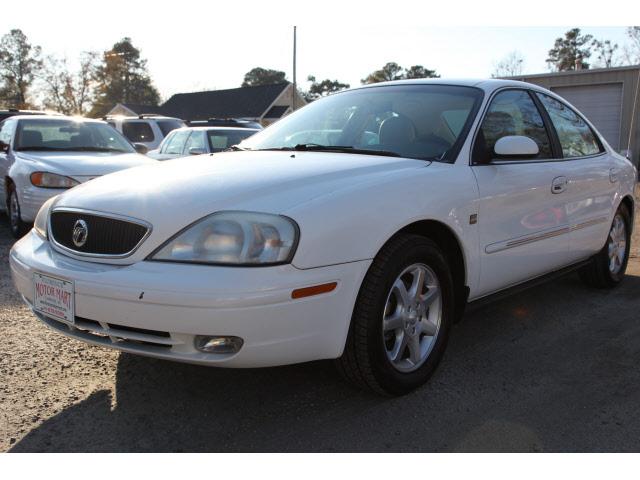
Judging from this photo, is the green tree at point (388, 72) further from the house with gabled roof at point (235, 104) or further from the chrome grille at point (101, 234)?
the chrome grille at point (101, 234)

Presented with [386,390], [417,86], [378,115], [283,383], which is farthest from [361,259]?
[417,86]

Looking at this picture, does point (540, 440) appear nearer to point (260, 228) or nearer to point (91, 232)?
point (260, 228)

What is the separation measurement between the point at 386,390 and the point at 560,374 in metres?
1.07

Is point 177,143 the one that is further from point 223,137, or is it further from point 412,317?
point 412,317

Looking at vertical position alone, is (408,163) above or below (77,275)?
above

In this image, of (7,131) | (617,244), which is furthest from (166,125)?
(617,244)

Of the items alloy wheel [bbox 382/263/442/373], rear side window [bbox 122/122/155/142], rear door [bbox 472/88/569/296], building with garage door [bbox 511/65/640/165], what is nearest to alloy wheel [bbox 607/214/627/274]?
rear door [bbox 472/88/569/296]

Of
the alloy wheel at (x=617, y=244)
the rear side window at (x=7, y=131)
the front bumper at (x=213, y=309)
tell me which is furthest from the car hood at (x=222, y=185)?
the rear side window at (x=7, y=131)

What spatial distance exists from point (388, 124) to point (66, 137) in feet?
17.3

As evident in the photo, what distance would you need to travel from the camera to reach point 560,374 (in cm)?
329

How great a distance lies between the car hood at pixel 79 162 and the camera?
640 centimetres

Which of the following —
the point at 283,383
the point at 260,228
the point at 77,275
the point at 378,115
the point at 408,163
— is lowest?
the point at 283,383

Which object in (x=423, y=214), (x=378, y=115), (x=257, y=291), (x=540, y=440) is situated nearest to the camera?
(x=257, y=291)

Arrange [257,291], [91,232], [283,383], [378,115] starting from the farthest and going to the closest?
[378,115] < [283,383] < [91,232] < [257,291]
